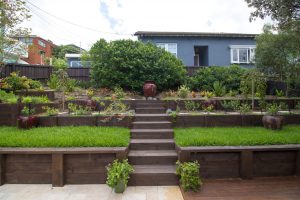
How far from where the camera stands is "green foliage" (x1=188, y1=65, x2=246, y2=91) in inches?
478

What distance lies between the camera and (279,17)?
5.96m

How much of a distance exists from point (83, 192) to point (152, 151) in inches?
74.7

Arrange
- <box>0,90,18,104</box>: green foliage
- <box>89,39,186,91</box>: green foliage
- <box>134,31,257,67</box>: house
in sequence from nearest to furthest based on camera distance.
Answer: <box>0,90,18,104</box>: green foliage < <box>89,39,186,91</box>: green foliage < <box>134,31,257,67</box>: house

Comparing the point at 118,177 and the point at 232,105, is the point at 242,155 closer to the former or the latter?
the point at 118,177

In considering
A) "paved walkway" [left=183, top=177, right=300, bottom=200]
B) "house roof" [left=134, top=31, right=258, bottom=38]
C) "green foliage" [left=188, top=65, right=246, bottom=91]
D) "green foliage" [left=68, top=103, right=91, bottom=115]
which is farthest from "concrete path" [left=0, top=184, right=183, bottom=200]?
"house roof" [left=134, top=31, right=258, bottom=38]

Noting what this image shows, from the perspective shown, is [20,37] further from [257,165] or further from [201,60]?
[201,60]

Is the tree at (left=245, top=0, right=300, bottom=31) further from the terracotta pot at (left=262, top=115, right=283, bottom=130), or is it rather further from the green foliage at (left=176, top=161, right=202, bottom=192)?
the green foliage at (left=176, top=161, right=202, bottom=192)

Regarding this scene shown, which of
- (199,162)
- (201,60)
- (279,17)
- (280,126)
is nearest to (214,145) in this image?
(199,162)

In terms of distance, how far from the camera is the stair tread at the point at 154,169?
213 inches

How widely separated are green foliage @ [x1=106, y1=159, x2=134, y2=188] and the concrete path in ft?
0.75

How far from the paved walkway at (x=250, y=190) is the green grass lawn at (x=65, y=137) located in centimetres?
200

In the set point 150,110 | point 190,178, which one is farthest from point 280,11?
point 150,110

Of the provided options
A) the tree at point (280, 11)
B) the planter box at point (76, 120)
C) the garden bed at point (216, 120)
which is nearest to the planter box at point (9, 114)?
the planter box at point (76, 120)

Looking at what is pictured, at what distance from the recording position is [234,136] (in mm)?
6262
